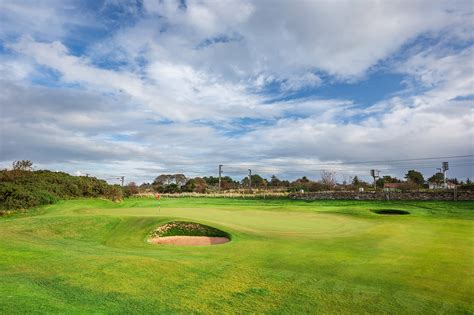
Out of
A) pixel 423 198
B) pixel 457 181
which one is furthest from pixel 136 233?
pixel 457 181

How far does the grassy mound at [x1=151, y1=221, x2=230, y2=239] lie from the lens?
18000 millimetres

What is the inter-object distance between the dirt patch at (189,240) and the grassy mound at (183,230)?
0.33 metres

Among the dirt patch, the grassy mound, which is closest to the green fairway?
the dirt patch

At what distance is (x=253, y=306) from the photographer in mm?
7199

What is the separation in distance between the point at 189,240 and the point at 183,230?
4.41 ft

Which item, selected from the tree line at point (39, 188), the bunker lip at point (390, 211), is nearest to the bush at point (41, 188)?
the tree line at point (39, 188)

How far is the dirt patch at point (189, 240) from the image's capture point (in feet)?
54.2

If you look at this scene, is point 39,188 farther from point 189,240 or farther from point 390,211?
point 390,211

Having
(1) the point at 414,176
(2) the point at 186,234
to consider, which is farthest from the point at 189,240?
(1) the point at 414,176

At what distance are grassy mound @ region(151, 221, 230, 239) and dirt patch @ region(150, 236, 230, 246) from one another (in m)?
0.33

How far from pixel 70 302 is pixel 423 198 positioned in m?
39.0

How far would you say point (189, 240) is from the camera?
17.3 metres

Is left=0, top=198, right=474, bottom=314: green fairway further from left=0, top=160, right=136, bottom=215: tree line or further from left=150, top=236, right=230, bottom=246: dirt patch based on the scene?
left=0, top=160, right=136, bottom=215: tree line

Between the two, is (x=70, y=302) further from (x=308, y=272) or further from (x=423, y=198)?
(x=423, y=198)
